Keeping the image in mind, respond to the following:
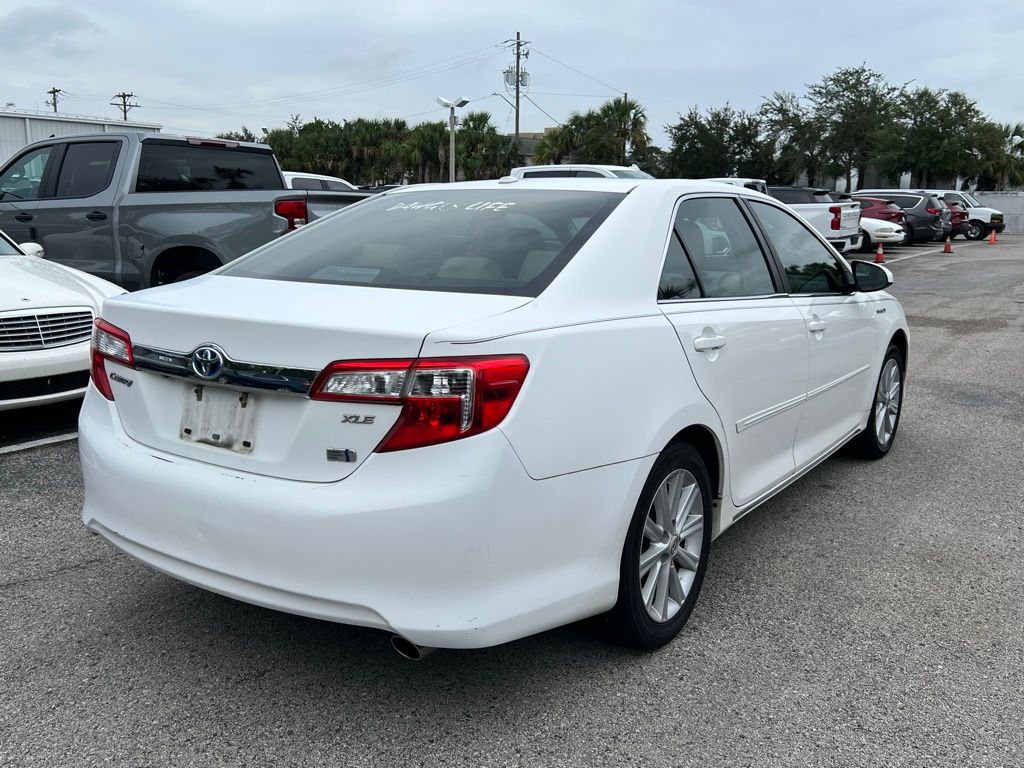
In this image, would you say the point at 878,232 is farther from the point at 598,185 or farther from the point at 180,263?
the point at 598,185

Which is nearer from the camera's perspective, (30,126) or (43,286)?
(43,286)

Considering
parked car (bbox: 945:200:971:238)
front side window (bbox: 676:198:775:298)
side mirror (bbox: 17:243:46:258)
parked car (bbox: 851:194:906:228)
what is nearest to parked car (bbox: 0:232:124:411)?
side mirror (bbox: 17:243:46:258)

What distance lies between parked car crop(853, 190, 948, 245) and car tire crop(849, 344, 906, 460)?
2395 centimetres

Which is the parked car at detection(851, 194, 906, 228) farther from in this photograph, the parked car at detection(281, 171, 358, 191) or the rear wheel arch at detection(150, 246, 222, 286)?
the rear wheel arch at detection(150, 246, 222, 286)

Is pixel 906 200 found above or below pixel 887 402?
above

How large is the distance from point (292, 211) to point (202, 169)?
1055mm

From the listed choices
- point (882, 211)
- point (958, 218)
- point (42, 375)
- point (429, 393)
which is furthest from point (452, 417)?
point (958, 218)

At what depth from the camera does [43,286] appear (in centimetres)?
594

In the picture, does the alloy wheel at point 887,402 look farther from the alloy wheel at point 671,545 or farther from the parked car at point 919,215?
the parked car at point 919,215

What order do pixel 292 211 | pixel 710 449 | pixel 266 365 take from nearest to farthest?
pixel 266 365, pixel 710 449, pixel 292 211

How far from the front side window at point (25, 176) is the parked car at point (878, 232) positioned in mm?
21109

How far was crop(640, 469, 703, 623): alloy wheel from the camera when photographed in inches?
120

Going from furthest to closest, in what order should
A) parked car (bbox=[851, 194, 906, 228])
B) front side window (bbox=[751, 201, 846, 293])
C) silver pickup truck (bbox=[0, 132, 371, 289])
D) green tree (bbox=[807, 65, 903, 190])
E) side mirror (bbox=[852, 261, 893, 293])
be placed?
green tree (bbox=[807, 65, 903, 190]), parked car (bbox=[851, 194, 906, 228]), silver pickup truck (bbox=[0, 132, 371, 289]), side mirror (bbox=[852, 261, 893, 293]), front side window (bbox=[751, 201, 846, 293])

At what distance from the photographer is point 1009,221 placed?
44594 millimetres
